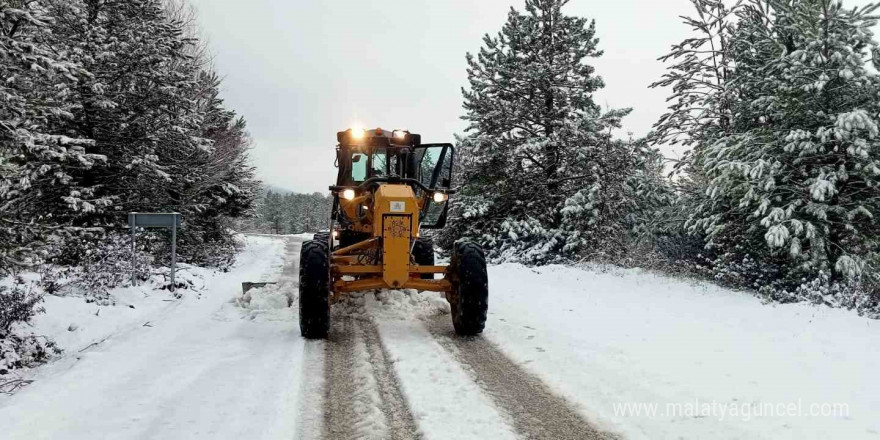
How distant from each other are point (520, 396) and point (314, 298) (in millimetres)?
2754

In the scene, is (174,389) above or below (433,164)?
below

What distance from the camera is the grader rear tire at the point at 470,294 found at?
20.0 ft

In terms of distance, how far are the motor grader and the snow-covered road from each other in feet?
1.46

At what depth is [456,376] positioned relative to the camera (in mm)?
4676

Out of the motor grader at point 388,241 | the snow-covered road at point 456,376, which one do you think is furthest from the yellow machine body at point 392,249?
A: the snow-covered road at point 456,376

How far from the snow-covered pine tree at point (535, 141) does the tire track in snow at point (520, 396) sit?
9824 millimetres

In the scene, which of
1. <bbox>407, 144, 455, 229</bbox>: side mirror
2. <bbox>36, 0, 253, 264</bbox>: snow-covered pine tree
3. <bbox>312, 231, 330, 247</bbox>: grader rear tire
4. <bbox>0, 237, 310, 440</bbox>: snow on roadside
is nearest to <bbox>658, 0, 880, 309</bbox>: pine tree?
<bbox>407, 144, 455, 229</bbox>: side mirror

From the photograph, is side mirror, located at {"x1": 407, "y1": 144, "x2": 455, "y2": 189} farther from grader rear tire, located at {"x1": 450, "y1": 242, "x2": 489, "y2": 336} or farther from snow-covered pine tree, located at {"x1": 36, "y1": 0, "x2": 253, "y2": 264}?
snow-covered pine tree, located at {"x1": 36, "y1": 0, "x2": 253, "y2": 264}

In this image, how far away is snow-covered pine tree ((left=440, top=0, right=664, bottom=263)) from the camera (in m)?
15.3

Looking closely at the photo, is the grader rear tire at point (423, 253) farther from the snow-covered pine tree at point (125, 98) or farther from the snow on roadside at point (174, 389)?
the snow-covered pine tree at point (125, 98)

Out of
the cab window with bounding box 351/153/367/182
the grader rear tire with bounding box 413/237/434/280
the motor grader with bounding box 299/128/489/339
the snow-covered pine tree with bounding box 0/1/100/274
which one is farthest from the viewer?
the grader rear tire with bounding box 413/237/434/280

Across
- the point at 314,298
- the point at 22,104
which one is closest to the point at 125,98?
the point at 22,104

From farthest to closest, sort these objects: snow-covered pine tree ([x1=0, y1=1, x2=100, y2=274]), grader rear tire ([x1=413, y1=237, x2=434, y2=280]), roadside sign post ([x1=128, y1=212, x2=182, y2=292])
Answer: grader rear tire ([x1=413, y1=237, x2=434, y2=280]) < roadside sign post ([x1=128, y1=212, x2=182, y2=292]) < snow-covered pine tree ([x1=0, y1=1, x2=100, y2=274])

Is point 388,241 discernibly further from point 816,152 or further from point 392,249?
point 816,152
